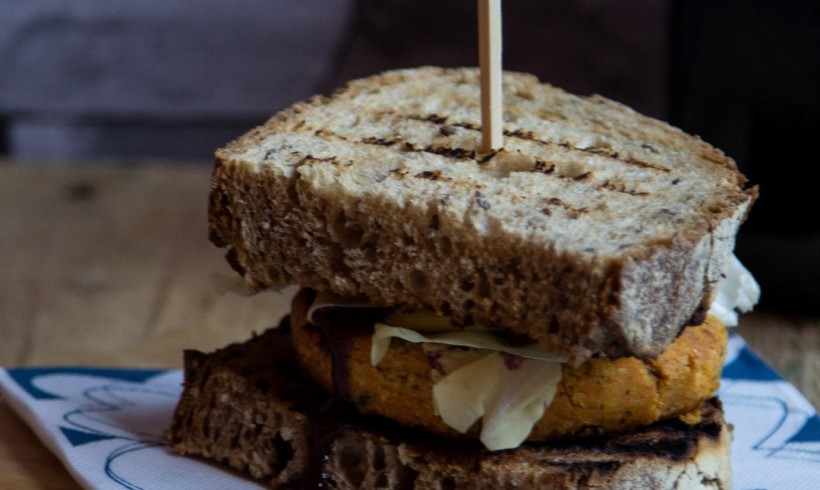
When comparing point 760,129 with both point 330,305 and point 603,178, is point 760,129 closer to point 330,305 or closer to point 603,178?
point 603,178

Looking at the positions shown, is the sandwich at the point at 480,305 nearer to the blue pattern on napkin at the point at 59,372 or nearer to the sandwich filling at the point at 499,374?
the sandwich filling at the point at 499,374

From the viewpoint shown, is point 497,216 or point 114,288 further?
point 114,288

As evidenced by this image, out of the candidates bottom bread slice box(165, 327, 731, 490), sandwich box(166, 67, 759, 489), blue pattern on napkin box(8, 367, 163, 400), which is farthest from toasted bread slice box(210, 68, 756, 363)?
blue pattern on napkin box(8, 367, 163, 400)

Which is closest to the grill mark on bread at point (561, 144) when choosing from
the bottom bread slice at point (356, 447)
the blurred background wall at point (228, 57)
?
the bottom bread slice at point (356, 447)

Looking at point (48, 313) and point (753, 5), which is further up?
point (753, 5)

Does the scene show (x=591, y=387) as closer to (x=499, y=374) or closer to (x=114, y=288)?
(x=499, y=374)

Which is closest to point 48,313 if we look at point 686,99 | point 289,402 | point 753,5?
point 289,402

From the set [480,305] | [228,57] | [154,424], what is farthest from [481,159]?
[228,57]
